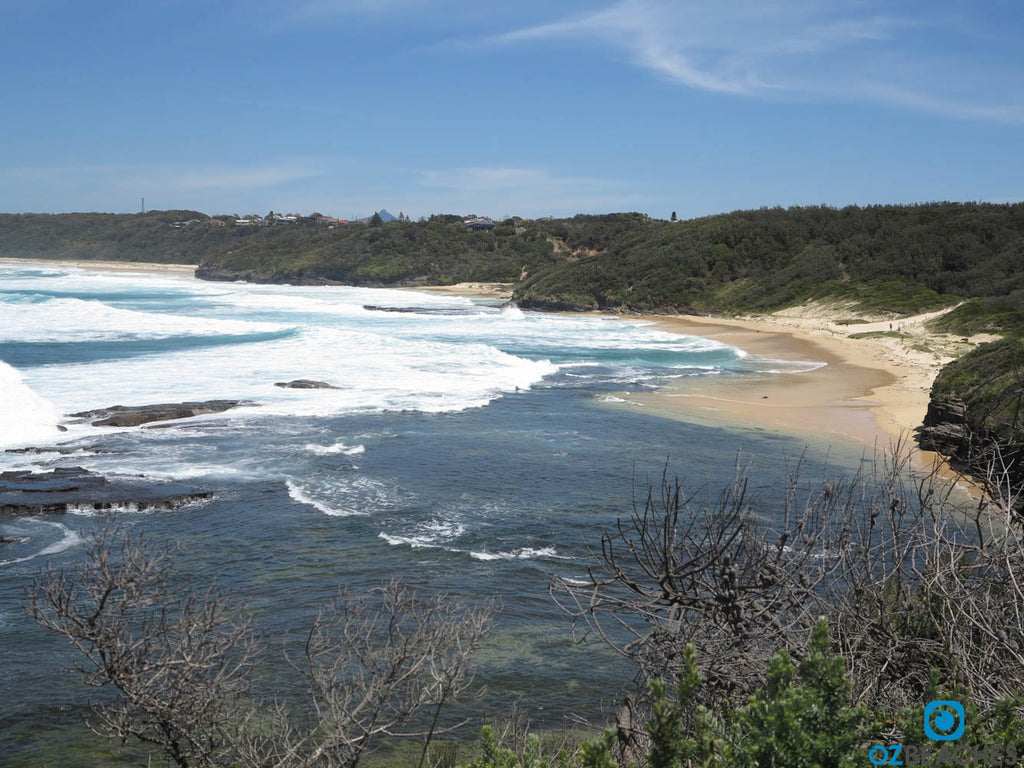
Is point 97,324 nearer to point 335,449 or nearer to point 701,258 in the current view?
point 335,449

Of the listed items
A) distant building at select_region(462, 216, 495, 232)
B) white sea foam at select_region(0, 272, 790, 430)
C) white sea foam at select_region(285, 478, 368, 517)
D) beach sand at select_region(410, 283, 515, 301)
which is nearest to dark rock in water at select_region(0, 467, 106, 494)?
white sea foam at select_region(285, 478, 368, 517)

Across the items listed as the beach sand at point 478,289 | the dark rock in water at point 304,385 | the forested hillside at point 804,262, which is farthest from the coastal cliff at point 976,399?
the beach sand at point 478,289

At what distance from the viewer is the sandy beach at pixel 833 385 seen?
23297mm

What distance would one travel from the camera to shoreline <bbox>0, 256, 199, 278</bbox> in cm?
13400

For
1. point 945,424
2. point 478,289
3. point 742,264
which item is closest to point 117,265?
point 478,289

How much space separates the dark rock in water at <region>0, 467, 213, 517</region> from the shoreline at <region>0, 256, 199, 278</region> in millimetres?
118383

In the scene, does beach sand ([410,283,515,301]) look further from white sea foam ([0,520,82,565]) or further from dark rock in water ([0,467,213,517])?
white sea foam ([0,520,82,565])

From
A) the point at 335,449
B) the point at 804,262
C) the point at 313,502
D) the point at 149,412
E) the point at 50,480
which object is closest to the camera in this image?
the point at 313,502

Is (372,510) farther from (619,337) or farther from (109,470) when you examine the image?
(619,337)

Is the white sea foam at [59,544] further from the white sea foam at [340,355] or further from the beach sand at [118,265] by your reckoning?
the beach sand at [118,265]

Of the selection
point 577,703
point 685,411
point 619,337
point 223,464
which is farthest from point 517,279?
point 577,703

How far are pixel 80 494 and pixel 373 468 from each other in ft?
18.2

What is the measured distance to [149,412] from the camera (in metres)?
22.5

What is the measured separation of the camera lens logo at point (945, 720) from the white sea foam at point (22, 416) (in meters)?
19.9
